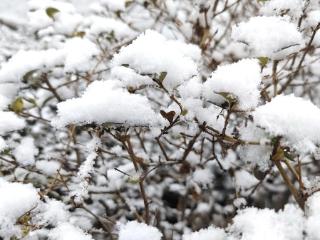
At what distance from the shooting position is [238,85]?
3.25 feet

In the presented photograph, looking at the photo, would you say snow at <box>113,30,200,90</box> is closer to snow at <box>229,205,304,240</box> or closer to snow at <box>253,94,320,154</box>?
snow at <box>253,94,320,154</box>

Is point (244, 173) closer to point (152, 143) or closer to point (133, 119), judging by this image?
point (152, 143)

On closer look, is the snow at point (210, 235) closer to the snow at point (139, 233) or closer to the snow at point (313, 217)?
the snow at point (139, 233)

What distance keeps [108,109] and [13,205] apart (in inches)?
13.2

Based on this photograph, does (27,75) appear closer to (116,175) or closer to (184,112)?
(116,175)

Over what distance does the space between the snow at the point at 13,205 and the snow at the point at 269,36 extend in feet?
2.26

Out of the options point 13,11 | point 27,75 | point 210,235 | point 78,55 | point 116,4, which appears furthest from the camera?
point 13,11

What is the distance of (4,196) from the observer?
1.13 metres

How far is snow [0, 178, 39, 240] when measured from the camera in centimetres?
108

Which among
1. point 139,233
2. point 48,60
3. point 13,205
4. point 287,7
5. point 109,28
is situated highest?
point 287,7

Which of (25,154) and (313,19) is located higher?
(313,19)

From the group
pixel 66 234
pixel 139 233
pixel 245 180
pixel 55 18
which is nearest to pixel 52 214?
pixel 66 234

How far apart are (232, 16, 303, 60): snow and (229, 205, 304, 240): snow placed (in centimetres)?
41

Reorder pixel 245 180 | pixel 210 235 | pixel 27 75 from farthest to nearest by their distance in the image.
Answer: pixel 245 180, pixel 27 75, pixel 210 235
